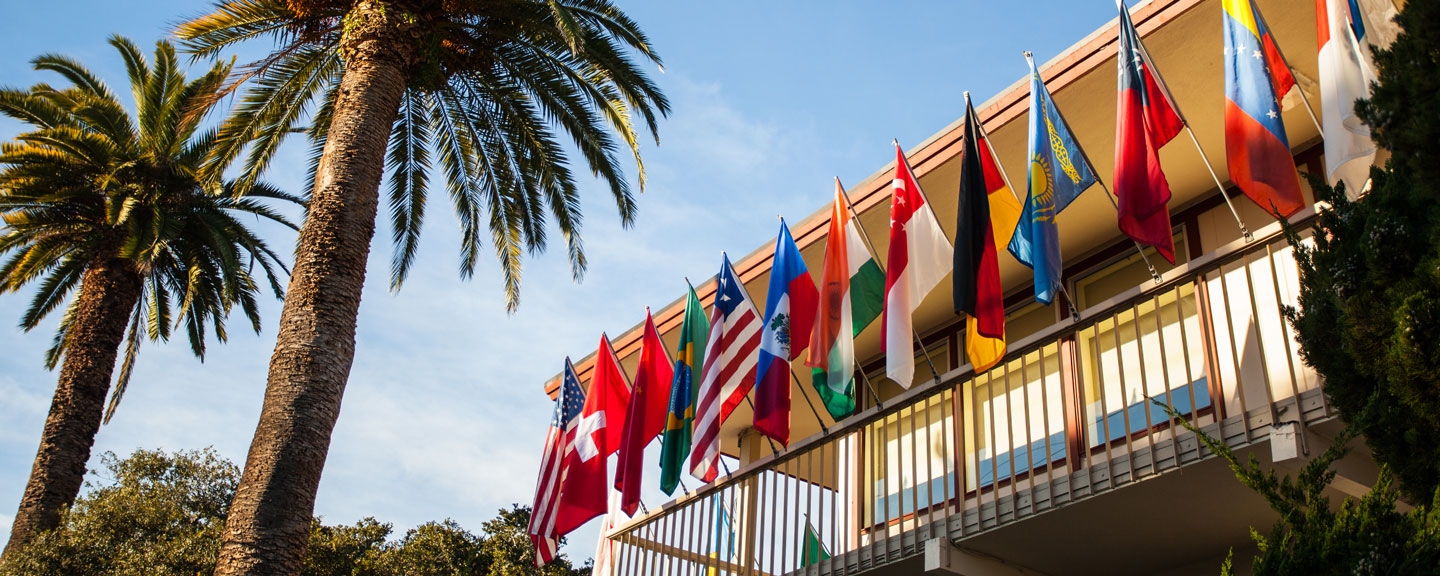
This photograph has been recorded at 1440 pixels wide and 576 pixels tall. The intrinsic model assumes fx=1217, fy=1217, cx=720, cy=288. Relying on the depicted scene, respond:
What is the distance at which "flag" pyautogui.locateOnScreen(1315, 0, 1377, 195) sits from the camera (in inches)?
271

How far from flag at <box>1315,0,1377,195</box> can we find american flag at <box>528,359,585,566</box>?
842 centimetres

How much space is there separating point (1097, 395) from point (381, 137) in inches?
296

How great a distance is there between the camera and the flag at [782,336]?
1070 centimetres

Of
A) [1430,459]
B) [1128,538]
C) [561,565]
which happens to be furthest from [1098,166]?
[561,565]

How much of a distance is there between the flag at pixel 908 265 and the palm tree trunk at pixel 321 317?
16.2 feet

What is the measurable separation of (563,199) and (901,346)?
752 cm

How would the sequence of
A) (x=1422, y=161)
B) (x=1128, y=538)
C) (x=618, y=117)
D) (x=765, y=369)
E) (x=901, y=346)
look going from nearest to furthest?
(x=1422, y=161), (x=1128, y=538), (x=901, y=346), (x=765, y=369), (x=618, y=117)

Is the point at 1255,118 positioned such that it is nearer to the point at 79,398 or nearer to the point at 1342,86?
the point at 1342,86

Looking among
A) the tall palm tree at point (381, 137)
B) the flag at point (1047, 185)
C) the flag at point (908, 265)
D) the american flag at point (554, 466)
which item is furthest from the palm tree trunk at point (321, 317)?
the flag at point (1047, 185)

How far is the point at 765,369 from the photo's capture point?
11.0 metres

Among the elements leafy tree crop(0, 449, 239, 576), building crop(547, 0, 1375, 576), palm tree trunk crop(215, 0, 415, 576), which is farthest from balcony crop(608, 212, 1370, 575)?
leafy tree crop(0, 449, 239, 576)

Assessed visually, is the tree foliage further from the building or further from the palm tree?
the building

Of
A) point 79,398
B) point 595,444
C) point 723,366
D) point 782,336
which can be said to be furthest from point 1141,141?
point 79,398

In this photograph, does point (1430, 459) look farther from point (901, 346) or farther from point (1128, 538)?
point (901, 346)
